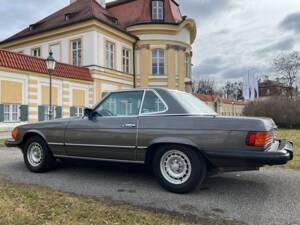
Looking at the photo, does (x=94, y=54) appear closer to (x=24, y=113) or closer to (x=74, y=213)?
(x=24, y=113)

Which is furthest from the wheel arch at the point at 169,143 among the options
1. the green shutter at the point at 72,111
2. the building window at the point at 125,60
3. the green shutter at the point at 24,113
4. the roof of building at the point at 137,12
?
the roof of building at the point at 137,12

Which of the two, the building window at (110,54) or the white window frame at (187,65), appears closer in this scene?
the building window at (110,54)

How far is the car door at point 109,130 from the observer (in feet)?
17.4

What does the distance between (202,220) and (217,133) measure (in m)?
1.35

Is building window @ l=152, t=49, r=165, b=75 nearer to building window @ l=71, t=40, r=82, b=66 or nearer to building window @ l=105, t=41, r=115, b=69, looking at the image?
building window @ l=105, t=41, r=115, b=69

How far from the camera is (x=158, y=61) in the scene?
29.0 metres

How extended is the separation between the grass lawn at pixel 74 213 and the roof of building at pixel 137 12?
83.4 feet

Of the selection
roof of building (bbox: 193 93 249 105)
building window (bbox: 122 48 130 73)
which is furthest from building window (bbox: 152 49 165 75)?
roof of building (bbox: 193 93 249 105)

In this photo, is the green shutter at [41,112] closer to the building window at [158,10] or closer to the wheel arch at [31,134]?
the wheel arch at [31,134]

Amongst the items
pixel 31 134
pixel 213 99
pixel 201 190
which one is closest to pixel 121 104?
pixel 201 190

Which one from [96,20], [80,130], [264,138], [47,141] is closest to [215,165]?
[264,138]

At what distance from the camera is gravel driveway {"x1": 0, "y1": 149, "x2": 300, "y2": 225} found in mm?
4125

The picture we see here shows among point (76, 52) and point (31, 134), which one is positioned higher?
point (76, 52)

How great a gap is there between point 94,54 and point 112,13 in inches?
378
